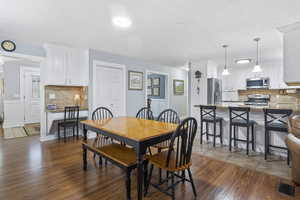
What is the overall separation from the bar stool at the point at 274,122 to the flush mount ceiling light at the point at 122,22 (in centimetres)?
289

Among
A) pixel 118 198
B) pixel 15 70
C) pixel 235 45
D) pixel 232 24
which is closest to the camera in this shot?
pixel 118 198

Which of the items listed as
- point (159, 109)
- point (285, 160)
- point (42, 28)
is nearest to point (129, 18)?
point (42, 28)

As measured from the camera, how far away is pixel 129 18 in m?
2.57

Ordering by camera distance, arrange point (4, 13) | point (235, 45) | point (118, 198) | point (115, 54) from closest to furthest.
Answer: point (118, 198) < point (4, 13) < point (235, 45) < point (115, 54)

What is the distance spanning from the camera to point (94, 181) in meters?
2.22

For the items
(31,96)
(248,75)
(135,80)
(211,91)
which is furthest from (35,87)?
(248,75)

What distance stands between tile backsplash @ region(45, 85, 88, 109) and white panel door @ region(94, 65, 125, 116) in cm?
37

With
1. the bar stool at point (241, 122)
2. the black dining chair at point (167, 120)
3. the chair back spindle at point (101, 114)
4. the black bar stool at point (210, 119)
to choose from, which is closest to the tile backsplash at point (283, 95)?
the bar stool at point (241, 122)

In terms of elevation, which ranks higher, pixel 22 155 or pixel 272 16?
pixel 272 16

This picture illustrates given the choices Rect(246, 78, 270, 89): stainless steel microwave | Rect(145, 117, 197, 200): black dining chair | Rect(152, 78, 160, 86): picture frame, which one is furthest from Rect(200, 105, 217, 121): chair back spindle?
Rect(152, 78, 160, 86): picture frame

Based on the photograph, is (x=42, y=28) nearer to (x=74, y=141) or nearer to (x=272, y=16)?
(x=74, y=141)

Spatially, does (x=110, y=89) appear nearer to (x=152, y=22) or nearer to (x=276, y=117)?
(x=152, y=22)

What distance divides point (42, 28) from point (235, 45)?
422cm

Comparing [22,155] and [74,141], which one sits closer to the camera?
[22,155]
